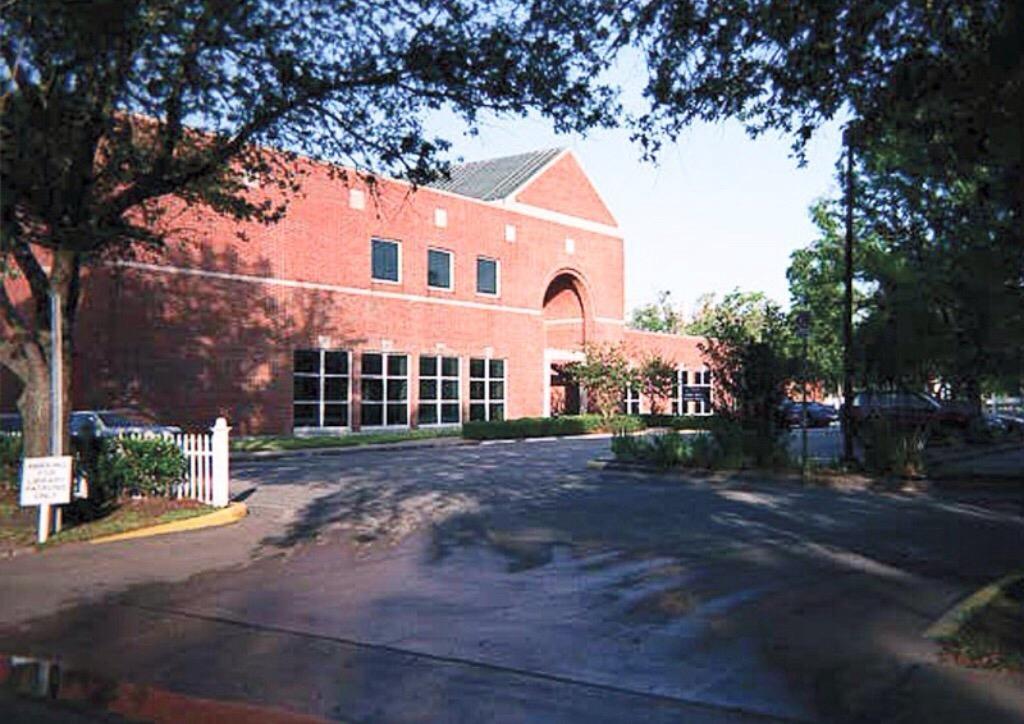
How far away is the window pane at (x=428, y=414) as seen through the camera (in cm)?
3841

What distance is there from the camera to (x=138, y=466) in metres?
14.4

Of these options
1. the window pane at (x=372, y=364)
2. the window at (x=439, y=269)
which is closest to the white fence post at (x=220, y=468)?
the window pane at (x=372, y=364)

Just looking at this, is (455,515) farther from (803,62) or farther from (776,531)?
(803,62)

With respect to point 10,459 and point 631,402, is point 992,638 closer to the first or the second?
point 10,459

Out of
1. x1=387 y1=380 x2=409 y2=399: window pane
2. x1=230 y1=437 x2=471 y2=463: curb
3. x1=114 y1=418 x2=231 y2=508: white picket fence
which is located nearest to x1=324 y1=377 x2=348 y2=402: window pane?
x1=387 y1=380 x2=409 y2=399: window pane

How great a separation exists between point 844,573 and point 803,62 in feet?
15.9

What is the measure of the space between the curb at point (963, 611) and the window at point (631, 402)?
38553 mm

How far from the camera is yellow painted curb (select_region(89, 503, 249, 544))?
40.3 ft

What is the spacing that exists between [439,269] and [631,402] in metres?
15.9

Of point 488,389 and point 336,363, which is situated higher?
point 336,363

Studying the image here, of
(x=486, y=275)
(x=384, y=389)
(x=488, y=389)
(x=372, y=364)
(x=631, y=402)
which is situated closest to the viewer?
(x=372, y=364)

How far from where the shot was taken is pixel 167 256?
1139 inches

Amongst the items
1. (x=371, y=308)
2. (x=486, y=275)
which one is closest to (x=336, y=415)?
(x=371, y=308)

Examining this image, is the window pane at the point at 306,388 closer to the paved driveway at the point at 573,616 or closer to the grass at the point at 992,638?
the paved driveway at the point at 573,616
